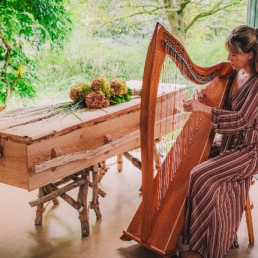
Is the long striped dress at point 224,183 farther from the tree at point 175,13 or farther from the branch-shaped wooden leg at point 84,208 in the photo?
the tree at point 175,13

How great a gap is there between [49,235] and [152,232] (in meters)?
0.89

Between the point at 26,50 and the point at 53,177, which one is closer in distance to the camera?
the point at 53,177

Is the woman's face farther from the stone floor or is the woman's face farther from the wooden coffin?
the stone floor

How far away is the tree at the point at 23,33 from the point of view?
456 cm

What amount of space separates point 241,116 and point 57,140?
1.11m

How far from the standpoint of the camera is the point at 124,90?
11.4ft

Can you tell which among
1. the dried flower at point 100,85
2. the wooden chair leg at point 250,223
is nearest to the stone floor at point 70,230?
the wooden chair leg at point 250,223

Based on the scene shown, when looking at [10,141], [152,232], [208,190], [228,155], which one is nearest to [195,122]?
[228,155]

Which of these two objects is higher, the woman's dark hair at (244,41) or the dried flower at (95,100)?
the woman's dark hair at (244,41)

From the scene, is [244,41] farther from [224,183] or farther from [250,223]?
[250,223]

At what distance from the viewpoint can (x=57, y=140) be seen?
2.74m

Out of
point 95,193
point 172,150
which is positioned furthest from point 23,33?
point 172,150

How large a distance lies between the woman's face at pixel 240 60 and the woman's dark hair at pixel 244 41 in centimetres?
2

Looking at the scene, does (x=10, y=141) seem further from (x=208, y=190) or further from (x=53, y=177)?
(x=208, y=190)
